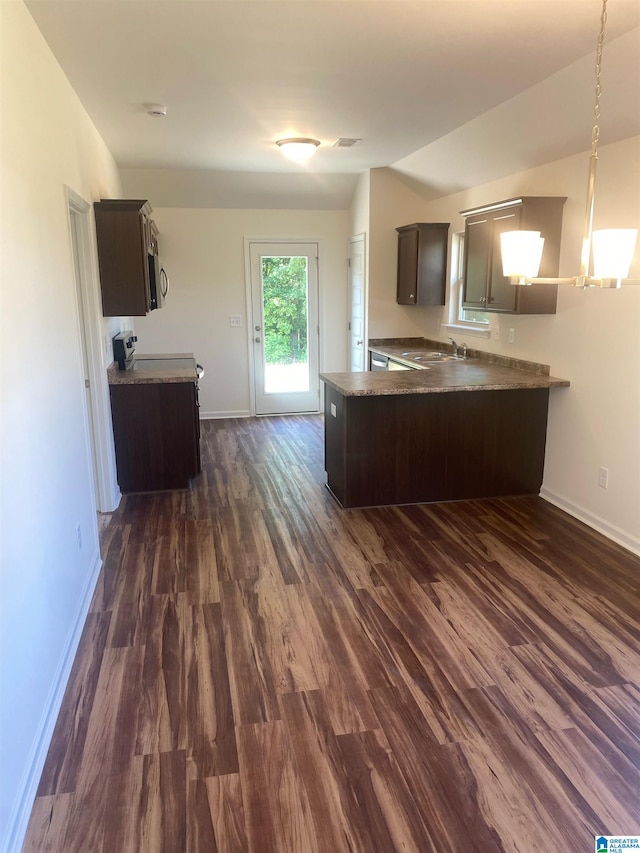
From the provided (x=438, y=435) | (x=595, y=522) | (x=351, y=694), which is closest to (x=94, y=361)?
(x=438, y=435)

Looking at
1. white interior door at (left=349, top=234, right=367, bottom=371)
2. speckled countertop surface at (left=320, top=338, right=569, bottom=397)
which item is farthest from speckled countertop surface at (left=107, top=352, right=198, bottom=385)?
white interior door at (left=349, top=234, right=367, bottom=371)

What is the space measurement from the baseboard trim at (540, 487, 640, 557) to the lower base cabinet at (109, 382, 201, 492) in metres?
2.72

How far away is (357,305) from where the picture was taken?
6.92m

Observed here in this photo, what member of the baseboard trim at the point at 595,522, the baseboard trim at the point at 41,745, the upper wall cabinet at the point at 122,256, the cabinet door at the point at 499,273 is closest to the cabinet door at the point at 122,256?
the upper wall cabinet at the point at 122,256

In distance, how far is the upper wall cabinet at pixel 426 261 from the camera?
5.90 metres

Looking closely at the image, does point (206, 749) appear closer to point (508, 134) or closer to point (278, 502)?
point (278, 502)

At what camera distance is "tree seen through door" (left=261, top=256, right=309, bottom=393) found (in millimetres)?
7105

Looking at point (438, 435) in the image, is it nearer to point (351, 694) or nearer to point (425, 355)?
point (425, 355)

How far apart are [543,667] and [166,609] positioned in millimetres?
1794

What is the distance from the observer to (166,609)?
3039 millimetres

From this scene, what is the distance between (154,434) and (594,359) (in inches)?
124

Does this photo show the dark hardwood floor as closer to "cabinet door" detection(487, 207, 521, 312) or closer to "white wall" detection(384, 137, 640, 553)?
"white wall" detection(384, 137, 640, 553)

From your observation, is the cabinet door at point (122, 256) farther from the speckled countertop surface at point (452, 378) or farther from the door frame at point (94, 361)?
the speckled countertop surface at point (452, 378)

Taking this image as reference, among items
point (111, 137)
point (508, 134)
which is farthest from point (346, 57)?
point (111, 137)
